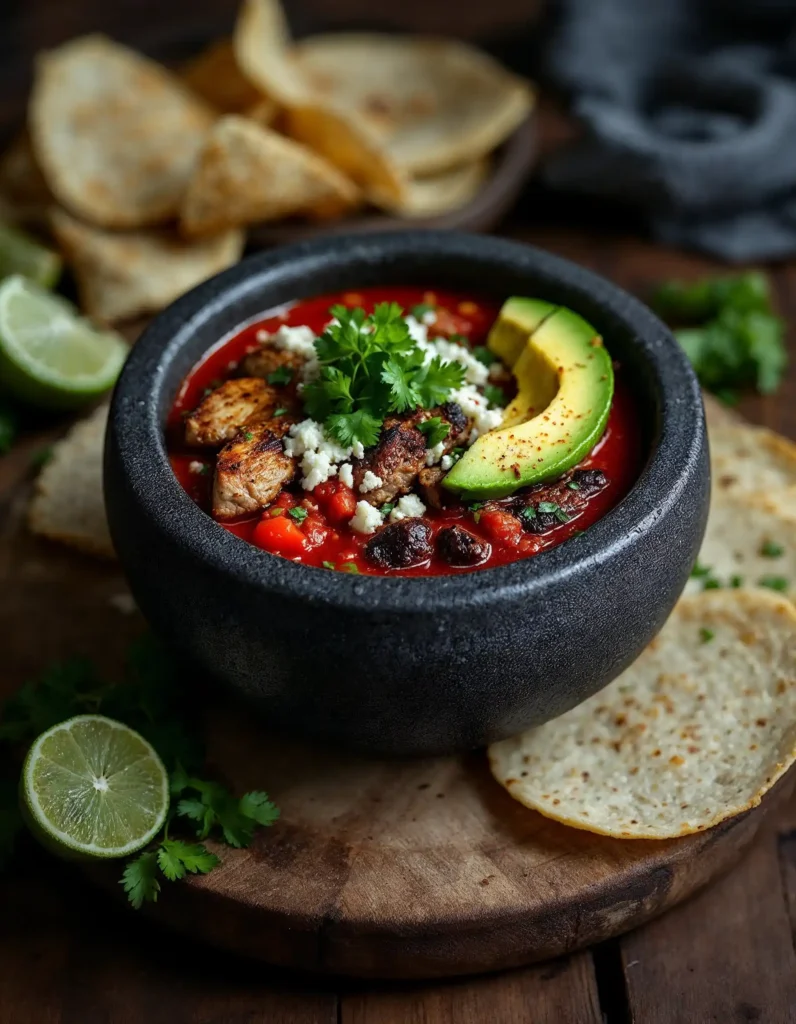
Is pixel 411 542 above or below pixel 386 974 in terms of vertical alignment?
above

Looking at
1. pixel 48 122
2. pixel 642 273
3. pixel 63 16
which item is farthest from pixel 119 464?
pixel 63 16

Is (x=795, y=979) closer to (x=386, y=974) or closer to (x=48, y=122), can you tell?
(x=386, y=974)

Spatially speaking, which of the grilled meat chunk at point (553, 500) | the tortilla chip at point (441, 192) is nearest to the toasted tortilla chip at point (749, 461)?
the grilled meat chunk at point (553, 500)

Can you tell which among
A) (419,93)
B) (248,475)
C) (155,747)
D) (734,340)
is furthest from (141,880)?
(419,93)

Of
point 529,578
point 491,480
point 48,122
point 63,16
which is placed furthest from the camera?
point 63,16

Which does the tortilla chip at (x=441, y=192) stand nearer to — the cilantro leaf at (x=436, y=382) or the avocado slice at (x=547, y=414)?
the avocado slice at (x=547, y=414)

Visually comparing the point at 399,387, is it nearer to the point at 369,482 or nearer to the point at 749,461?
the point at 369,482

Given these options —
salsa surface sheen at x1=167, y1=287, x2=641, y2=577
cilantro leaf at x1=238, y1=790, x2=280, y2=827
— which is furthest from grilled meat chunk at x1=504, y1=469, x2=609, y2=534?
cilantro leaf at x1=238, y1=790, x2=280, y2=827

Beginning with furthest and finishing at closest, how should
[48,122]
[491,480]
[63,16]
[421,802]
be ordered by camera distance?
1. [63,16]
2. [48,122]
3. [421,802]
4. [491,480]

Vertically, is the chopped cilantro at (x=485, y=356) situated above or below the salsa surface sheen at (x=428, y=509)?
above
